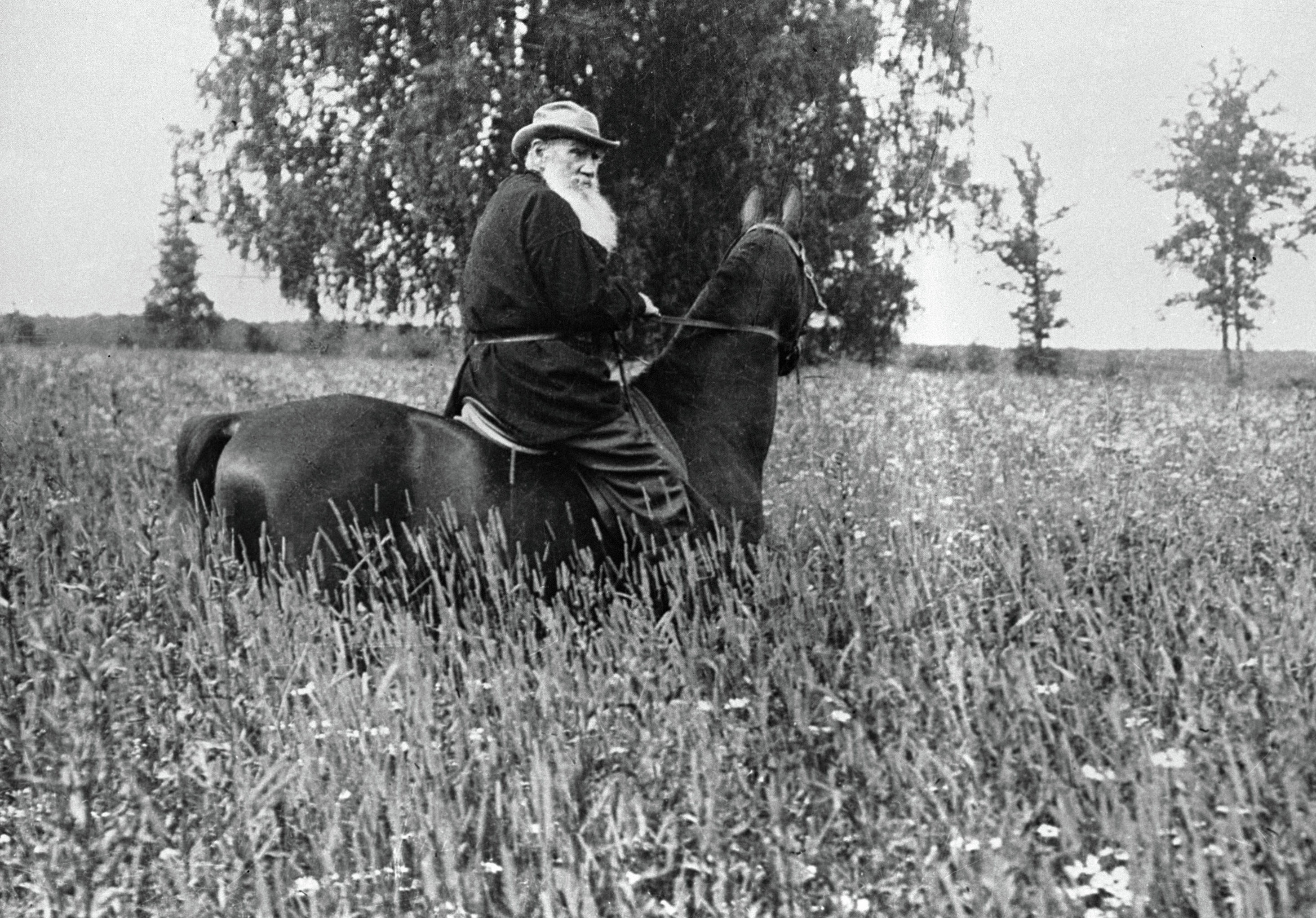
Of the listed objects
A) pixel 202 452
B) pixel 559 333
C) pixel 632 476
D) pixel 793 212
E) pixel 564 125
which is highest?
pixel 564 125

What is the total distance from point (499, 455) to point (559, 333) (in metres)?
0.52

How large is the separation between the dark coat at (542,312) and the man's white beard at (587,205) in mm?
133

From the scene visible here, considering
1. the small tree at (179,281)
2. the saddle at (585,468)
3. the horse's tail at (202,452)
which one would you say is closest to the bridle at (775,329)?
the saddle at (585,468)

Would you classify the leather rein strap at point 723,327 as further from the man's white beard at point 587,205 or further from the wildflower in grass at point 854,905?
the wildflower in grass at point 854,905

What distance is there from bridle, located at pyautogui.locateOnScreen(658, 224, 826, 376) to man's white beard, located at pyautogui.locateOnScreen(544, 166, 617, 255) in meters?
0.47

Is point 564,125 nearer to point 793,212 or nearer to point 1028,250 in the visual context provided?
point 793,212

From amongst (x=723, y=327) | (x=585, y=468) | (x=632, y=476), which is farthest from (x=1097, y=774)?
(x=723, y=327)

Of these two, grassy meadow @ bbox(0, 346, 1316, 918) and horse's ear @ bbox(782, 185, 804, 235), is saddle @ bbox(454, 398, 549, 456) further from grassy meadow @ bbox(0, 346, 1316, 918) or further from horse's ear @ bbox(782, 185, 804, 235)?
horse's ear @ bbox(782, 185, 804, 235)

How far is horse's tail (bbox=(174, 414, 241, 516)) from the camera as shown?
14.6 feet

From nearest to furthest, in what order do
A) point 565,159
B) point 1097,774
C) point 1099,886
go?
point 1099,886 < point 1097,774 < point 565,159

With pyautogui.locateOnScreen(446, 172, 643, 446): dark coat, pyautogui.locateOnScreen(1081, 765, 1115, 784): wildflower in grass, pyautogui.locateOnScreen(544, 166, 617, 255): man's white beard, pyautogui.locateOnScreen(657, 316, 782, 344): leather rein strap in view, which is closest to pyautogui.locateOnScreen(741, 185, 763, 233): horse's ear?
pyautogui.locateOnScreen(657, 316, 782, 344): leather rein strap

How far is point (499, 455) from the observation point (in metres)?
4.54

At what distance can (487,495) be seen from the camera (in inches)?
176

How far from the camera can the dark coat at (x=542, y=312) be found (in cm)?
456
